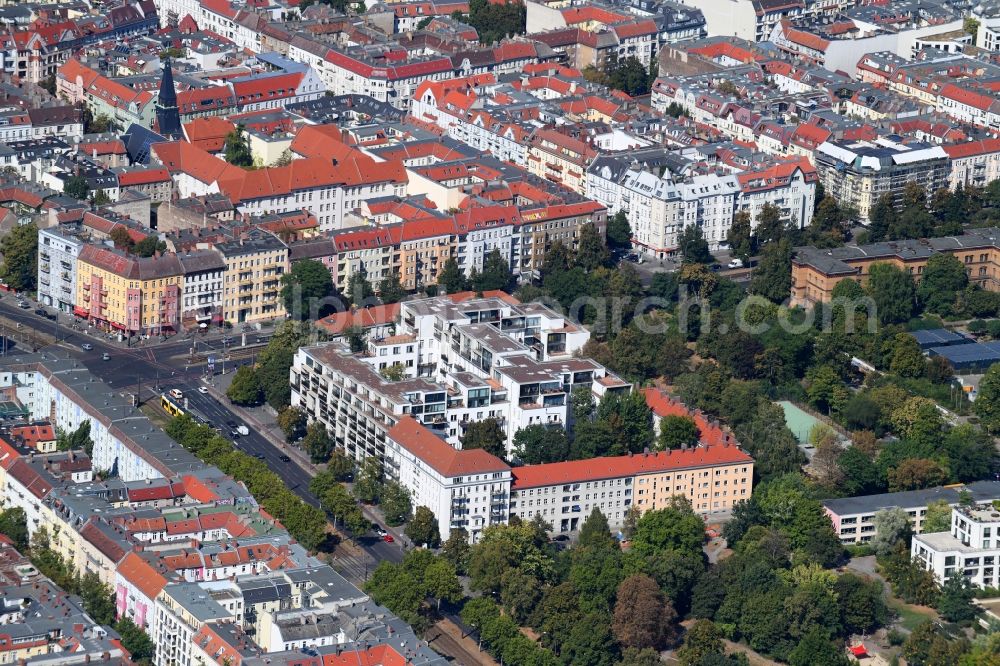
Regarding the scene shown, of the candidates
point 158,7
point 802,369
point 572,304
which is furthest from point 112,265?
point 158,7

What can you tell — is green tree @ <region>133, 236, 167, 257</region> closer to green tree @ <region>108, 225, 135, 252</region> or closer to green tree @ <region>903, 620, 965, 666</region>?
green tree @ <region>108, 225, 135, 252</region>

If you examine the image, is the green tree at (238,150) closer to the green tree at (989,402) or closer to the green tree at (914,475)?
the green tree at (989,402)

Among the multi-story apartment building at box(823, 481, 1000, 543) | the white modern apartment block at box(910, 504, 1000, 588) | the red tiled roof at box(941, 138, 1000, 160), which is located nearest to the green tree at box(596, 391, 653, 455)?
the multi-story apartment building at box(823, 481, 1000, 543)

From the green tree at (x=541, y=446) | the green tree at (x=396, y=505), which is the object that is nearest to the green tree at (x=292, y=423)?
the green tree at (x=396, y=505)

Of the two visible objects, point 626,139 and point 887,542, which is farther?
point 626,139

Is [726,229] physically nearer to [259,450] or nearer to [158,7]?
[259,450]
